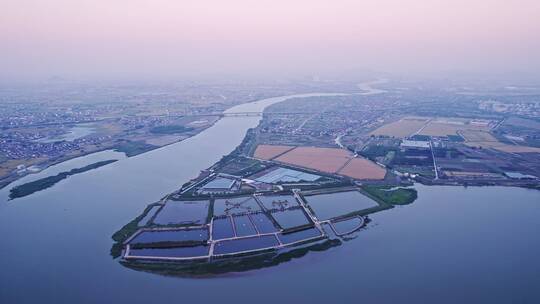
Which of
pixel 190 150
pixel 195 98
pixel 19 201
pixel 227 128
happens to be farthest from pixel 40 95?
pixel 19 201

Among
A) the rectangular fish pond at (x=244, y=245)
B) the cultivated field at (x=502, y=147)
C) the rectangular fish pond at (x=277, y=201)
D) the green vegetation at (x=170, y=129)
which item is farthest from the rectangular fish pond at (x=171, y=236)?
the cultivated field at (x=502, y=147)

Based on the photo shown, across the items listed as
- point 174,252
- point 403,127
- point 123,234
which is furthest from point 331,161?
point 403,127

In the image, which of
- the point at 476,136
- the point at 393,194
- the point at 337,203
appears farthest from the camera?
the point at 476,136

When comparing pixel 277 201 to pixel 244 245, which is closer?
pixel 244 245

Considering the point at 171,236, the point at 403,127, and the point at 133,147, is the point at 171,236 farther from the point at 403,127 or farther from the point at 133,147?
the point at 403,127

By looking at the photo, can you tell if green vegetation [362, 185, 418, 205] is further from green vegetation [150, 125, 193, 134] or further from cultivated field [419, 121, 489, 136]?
green vegetation [150, 125, 193, 134]

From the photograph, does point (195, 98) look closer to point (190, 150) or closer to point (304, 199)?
point (190, 150)

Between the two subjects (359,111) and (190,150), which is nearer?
(190,150)
